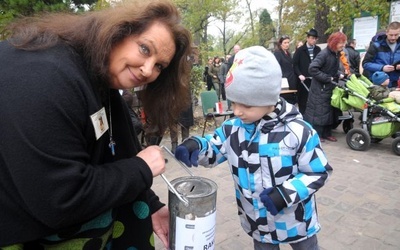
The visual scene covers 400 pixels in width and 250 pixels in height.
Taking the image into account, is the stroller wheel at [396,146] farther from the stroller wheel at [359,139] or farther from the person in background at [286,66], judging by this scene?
the person in background at [286,66]

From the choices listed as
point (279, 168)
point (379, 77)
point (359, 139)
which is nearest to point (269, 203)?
point (279, 168)

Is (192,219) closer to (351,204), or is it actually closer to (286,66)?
(351,204)

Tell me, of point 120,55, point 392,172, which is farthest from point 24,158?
point 392,172

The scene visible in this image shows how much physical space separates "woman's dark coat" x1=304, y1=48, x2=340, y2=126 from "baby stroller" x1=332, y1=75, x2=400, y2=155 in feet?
0.74

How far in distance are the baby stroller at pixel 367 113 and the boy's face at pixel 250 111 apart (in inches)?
158

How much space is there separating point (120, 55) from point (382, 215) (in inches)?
121

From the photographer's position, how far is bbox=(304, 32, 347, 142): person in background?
5.39 m

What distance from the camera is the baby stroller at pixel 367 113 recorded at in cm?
488

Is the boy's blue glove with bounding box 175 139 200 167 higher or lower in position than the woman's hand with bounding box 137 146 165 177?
lower

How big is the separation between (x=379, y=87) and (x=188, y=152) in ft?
14.9

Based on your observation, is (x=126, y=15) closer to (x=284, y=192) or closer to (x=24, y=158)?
(x=24, y=158)

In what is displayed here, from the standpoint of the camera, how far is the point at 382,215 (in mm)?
3146

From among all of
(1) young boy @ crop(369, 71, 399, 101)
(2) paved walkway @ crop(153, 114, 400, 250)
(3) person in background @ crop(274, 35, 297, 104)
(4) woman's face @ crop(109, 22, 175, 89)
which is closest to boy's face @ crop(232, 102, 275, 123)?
(4) woman's face @ crop(109, 22, 175, 89)

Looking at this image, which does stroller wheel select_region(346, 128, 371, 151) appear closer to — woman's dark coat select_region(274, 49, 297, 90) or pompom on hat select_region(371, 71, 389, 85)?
pompom on hat select_region(371, 71, 389, 85)
